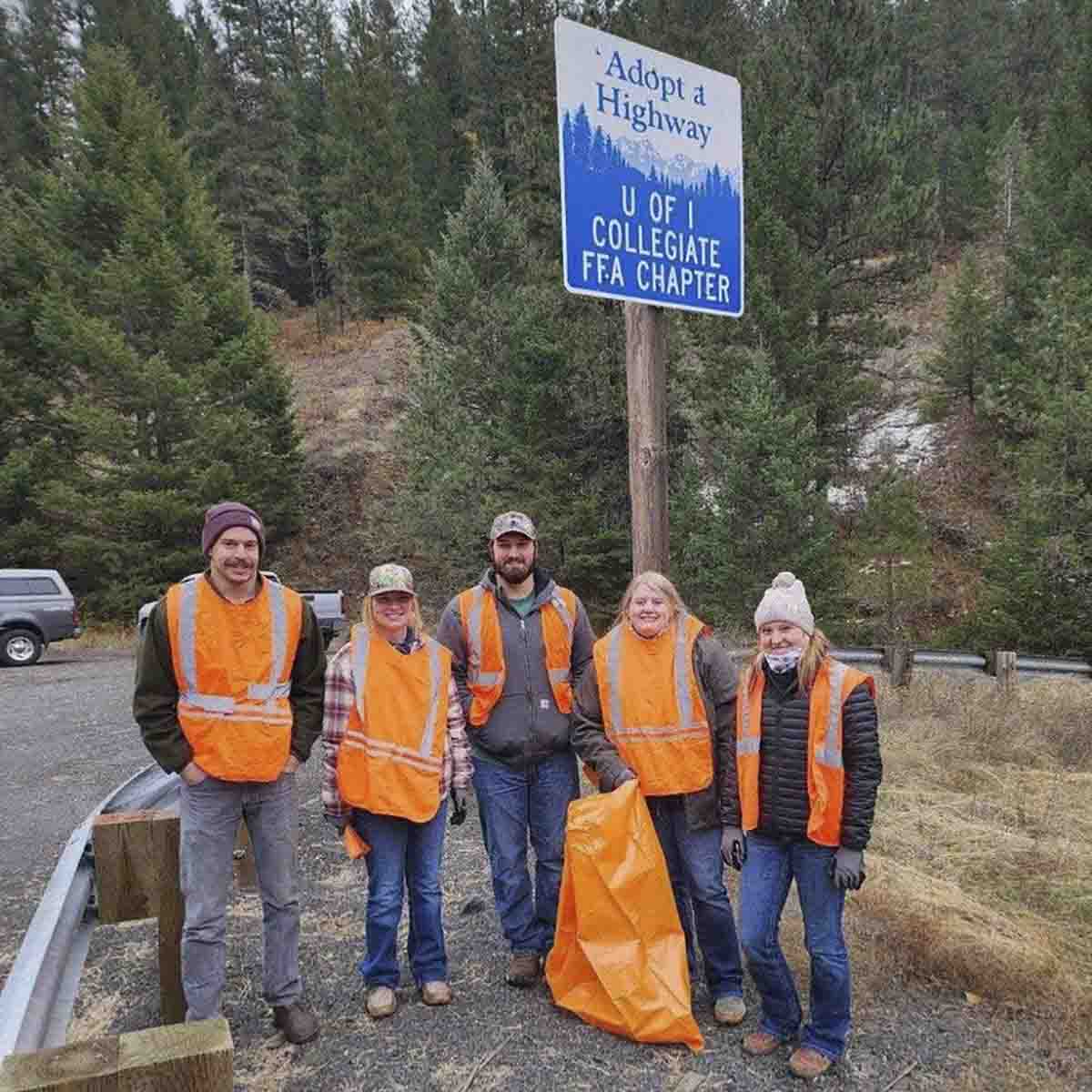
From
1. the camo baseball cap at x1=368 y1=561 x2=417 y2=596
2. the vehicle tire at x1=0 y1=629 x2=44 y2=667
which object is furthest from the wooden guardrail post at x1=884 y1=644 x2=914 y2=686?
the vehicle tire at x1=0 y1=629 x2=44 y2=667

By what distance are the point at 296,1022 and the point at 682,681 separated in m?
1.83

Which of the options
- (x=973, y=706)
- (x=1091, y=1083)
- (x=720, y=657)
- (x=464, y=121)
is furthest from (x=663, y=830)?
(x=464, y=121)

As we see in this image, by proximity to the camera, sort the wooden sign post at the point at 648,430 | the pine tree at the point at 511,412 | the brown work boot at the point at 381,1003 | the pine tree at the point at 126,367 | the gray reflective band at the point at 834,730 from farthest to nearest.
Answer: the pine tree at the point at 126,367 < the pine tree at the point at 511,412 < the wooden sign post at the point at 648,430 < the brown work boot at the point at 381,1003 < the gray reflective band at the point at 834,730

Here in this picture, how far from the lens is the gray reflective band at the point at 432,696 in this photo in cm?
359

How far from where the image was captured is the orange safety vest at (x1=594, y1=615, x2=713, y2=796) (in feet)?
11.3

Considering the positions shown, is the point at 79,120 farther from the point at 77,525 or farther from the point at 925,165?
the point at 925,165

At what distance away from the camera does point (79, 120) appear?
2153cm

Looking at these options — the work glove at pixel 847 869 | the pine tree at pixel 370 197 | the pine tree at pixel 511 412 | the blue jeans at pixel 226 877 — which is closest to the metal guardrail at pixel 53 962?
the blue jeans at pixel 226 877

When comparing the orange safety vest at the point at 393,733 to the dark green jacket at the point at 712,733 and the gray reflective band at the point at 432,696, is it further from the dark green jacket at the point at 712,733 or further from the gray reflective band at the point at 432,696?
the dark green jacket at the point at 712,733

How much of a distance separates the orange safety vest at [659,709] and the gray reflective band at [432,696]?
651mm

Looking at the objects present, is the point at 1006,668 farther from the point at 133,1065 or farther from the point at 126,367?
the point at 126,367

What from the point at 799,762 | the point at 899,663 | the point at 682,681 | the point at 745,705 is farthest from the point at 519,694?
the point at 899,663

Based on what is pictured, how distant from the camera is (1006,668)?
9789 mm

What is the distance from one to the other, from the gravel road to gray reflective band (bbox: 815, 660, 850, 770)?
0.99 metres
